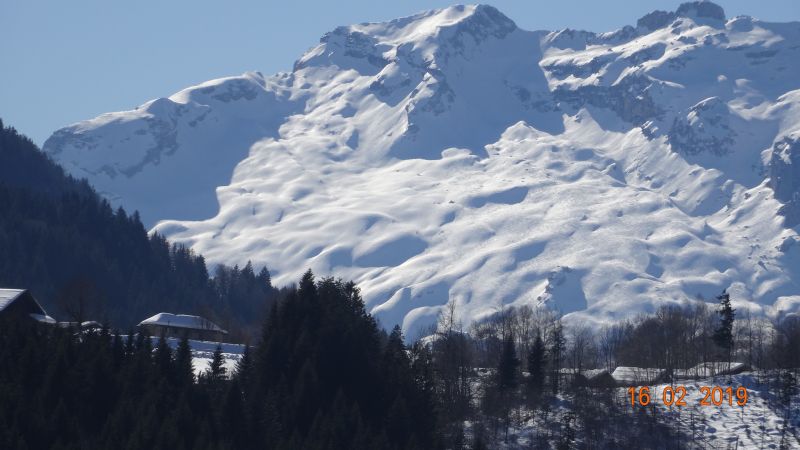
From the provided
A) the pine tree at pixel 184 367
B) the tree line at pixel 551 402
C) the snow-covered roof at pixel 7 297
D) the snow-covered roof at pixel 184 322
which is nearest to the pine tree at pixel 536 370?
the tree line at pixel 551 402

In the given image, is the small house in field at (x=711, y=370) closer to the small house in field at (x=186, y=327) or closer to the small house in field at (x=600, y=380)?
the small house in field at (x=600, y=380)

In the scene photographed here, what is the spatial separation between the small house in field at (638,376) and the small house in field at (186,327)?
4204cm

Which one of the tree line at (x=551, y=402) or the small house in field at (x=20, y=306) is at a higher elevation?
the small house in field at (x=20, y=306)

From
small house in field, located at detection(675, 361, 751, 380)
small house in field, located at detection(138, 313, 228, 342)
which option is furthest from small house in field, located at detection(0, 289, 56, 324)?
small house in field, located at detection(675, 361, 751, 380)

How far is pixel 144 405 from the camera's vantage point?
83.5m

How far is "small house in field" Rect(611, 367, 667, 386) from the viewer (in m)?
129

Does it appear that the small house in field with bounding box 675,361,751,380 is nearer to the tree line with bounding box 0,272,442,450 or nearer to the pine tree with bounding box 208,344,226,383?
the tree line with bounding box 0,272,442,450

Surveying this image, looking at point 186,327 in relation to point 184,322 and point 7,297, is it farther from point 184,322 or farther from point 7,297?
point 7,297

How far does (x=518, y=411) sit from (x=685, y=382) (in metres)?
16.9

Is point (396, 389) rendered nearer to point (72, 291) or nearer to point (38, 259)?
point (72, 291)

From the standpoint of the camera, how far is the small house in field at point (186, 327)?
154875 millimetres
